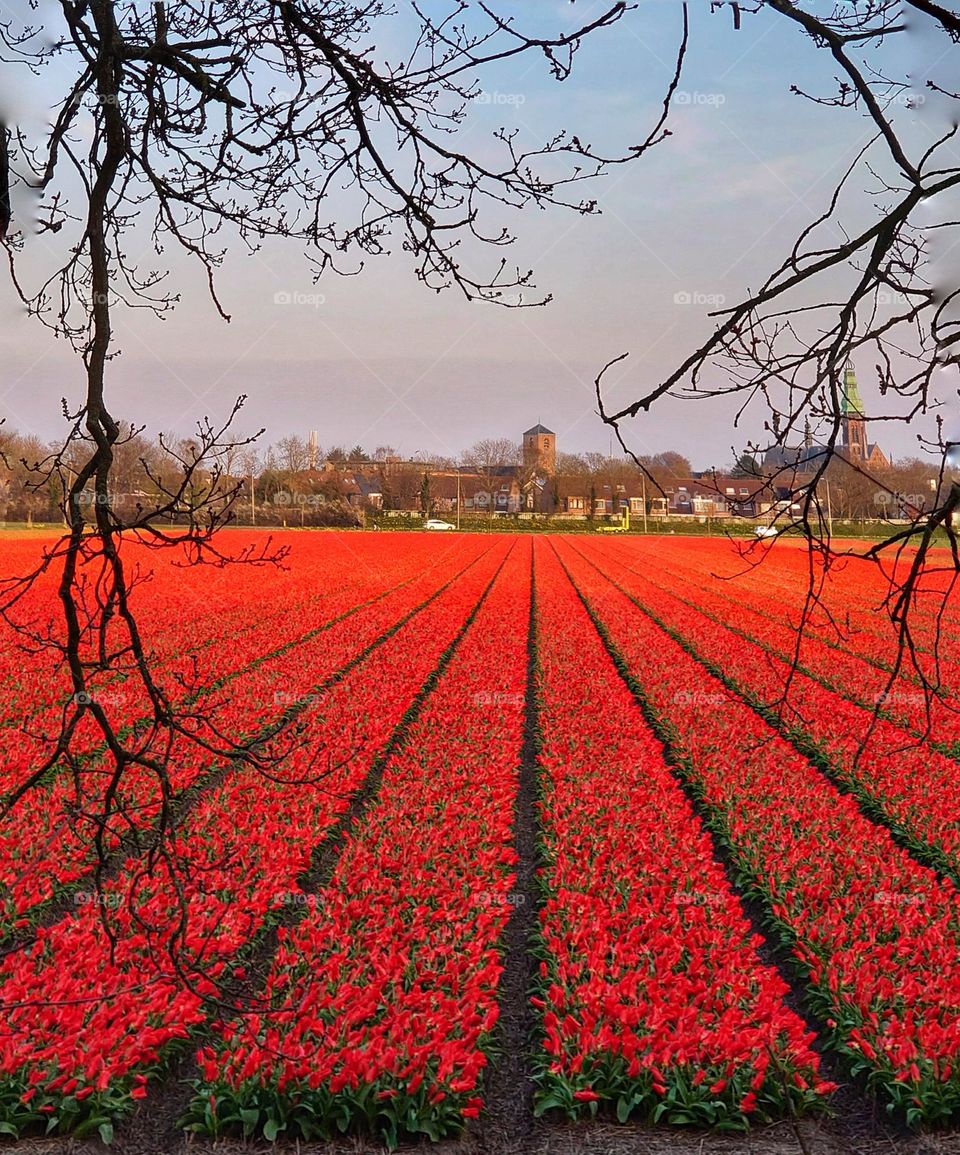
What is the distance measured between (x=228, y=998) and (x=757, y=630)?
1596 centimetres

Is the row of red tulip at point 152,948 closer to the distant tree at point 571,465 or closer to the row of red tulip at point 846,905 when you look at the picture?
the row of red tulip at point 846,905

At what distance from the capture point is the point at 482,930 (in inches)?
258

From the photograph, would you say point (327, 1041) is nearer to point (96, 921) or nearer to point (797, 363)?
point (96, 921)

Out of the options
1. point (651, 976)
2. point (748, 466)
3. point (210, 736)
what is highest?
point (748, 466)

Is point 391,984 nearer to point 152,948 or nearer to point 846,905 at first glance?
point 152,948

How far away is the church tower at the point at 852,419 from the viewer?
2.39 m

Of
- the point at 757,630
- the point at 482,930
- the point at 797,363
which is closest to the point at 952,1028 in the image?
the point at 482,930

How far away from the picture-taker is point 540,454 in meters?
104

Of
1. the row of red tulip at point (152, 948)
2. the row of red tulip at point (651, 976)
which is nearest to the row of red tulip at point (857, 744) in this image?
the row of red tulip at point (651, 976)

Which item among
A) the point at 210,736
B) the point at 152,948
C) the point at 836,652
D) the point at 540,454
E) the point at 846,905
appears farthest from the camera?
the point at 540,454

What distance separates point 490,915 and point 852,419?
5.11m

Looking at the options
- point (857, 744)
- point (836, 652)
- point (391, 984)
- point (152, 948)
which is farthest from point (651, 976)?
point (836, 652)

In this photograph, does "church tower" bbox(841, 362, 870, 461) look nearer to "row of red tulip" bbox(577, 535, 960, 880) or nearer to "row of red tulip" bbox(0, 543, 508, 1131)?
"row of red tulip" bbox(577, 535, 960, 880)

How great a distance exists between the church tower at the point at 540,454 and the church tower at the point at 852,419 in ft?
310
